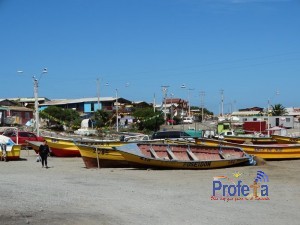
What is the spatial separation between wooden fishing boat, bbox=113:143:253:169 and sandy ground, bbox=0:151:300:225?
3.25 ft

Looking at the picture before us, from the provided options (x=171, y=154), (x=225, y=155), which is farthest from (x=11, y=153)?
(x=225, y=155)

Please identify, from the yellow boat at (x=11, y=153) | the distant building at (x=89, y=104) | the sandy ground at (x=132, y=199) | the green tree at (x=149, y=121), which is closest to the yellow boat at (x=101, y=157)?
the sandy ground at (x=132, y=199)

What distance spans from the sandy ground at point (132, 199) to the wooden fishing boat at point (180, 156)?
3.25ft

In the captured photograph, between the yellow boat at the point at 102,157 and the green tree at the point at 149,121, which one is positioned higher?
the green tree at the point at 149,121

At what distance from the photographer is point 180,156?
2427 centimetres

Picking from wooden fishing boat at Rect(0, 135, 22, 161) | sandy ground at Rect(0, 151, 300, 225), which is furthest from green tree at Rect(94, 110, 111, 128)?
sandy ground at Rect(0, 151, 300, 225)

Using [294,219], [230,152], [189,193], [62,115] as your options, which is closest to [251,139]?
[230,152]

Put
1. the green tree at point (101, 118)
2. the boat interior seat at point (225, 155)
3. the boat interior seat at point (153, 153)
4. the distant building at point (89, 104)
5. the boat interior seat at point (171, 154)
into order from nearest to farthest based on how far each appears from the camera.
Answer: the boat interior seat at point (153, 153) → the boat interior seat at point (171, 154) → the boat interior seat at point (225, 155) → the green tree at point (101, 118) → the distant building at point (89, 104)

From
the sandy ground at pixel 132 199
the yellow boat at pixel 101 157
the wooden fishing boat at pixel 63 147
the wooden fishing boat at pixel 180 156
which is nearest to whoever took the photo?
the sandy ground at pixel 132 199

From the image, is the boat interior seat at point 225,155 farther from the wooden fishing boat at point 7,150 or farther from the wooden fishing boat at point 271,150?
the wooden fishing boat at point 7,150

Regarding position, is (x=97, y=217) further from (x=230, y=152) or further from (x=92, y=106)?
(x=92, y=106)

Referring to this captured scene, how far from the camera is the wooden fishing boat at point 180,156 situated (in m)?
22.2

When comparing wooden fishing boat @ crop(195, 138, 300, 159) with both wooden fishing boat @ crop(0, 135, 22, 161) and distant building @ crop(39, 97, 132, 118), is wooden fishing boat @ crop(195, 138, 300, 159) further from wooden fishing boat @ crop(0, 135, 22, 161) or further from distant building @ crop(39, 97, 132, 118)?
distant building @ crop(39, 97, 132, 118)

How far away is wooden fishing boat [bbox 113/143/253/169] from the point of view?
22.2 m
